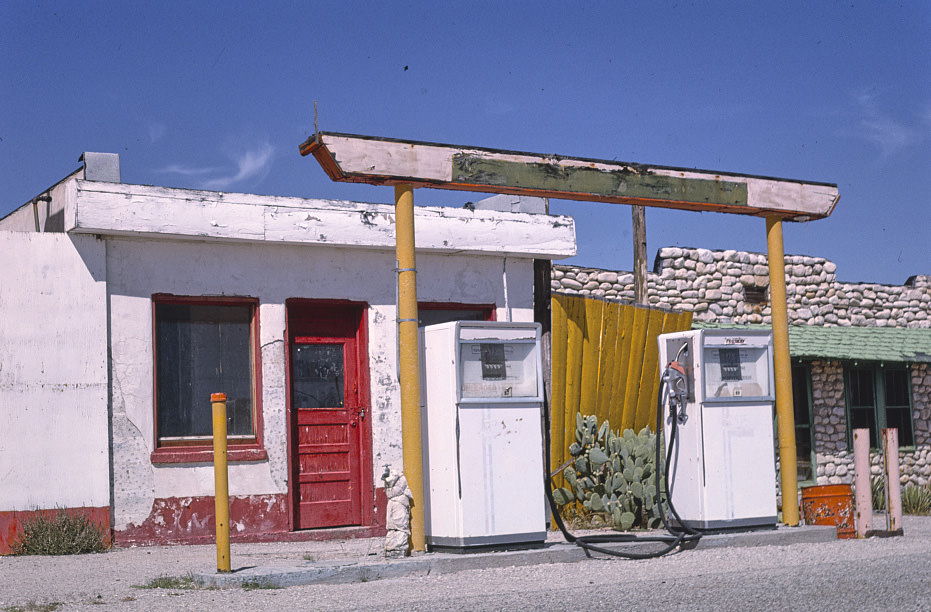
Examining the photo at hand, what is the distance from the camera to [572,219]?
13.0 m

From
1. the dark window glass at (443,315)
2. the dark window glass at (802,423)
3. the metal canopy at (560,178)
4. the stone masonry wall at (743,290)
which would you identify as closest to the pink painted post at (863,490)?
the metal canopy at (560,178)

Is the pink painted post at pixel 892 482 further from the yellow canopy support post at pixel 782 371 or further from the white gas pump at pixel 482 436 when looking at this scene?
the white gas pump at pixel 482 436

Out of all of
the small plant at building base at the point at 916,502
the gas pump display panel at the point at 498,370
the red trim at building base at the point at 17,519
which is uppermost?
the gas pump display panel at the point at 498,370

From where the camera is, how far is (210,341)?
36.8 ft

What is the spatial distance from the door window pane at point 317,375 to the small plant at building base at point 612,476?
271 centimetres

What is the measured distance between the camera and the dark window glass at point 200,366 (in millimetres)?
10961

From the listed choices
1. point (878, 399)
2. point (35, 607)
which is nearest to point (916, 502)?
point (878, 399)

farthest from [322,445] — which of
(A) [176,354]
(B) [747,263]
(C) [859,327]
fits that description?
(C) [859,327]

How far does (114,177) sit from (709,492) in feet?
21.1

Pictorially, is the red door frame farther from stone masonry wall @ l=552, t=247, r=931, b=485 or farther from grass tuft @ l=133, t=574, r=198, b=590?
stone masonry wall @ l=552, t=247, r=931, b=485

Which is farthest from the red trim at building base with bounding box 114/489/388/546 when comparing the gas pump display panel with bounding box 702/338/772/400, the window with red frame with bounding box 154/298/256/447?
the gas pump display panel with bounding box 702/338/772/400

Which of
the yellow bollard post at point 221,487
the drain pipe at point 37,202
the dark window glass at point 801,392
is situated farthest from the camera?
the dark window glass at point 801,392

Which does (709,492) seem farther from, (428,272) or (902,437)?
(902,437)

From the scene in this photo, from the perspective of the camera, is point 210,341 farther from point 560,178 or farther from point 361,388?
point 560,178
